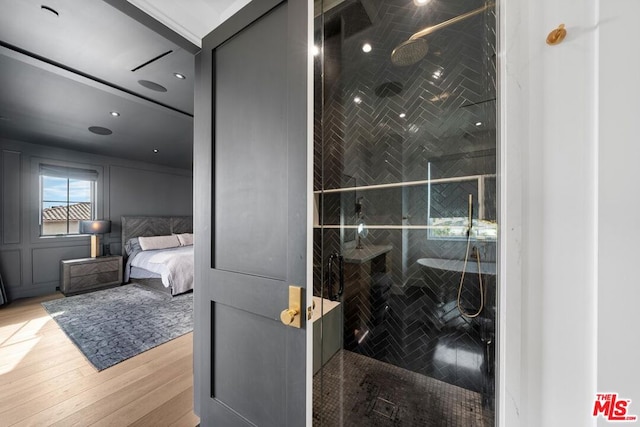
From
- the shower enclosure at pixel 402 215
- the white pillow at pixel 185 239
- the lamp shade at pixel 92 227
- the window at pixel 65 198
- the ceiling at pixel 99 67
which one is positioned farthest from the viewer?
the white pillow at pixel 185 239

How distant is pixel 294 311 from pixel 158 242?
5617 mm

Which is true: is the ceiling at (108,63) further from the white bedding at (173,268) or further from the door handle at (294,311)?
the white bedding at (173,268)

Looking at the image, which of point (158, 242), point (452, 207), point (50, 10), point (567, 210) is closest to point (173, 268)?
point (158, 242)

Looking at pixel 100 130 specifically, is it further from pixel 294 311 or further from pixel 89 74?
pixel 294 311

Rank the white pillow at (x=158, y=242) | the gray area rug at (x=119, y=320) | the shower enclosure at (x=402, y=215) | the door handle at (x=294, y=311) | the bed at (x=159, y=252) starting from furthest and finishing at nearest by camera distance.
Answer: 1. the white pillow at (x=158, y=242)
2. the bed at (x=159, y=252)
3. the gray area rug at (x=119, y=320)
4. the shower enclosure at (x=402, y=215)
5. the door handle at (x=294, y=311)

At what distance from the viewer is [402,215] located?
1.92 m

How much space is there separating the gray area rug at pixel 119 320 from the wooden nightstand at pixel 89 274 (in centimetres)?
25

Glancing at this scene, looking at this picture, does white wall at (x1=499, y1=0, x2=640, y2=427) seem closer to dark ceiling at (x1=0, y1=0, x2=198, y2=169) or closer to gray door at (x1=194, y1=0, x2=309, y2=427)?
gray door at (x1=194, y1=0, x2=309, y2=427)

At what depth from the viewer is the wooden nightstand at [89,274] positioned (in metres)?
4.18

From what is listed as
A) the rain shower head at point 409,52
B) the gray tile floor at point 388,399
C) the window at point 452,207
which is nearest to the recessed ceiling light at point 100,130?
the rain shower head at point 409,52

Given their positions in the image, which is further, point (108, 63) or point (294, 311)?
point (108, 63)

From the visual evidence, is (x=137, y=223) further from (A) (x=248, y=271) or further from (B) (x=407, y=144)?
(B) (x=407, y=144)

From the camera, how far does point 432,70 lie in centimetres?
170

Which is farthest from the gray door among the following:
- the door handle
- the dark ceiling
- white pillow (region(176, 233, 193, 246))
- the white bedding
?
white pillow (region(176, 233, 193, 246))
